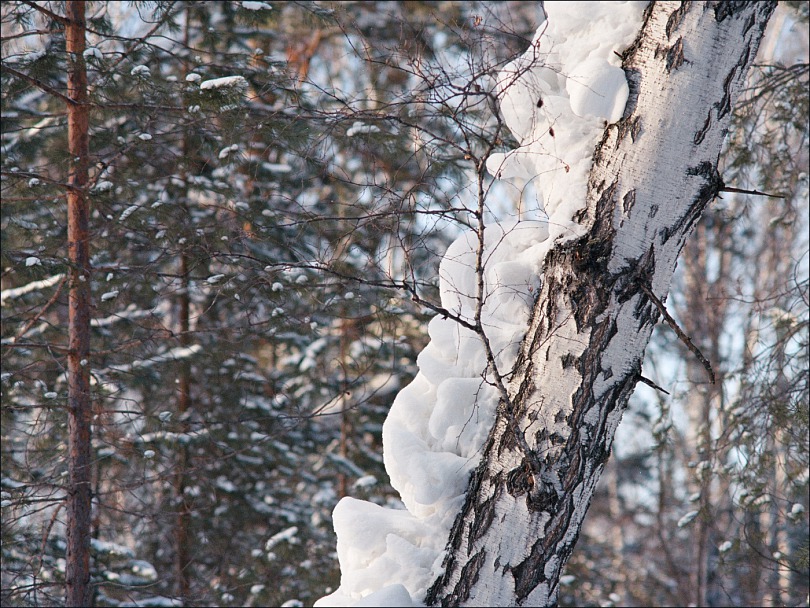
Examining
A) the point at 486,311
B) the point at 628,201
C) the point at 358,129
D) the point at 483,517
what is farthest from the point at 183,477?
the point at 628,201

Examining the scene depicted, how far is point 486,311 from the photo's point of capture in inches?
103

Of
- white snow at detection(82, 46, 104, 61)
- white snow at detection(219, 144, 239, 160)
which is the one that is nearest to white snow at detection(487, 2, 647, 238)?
white snow at detection(219, 144, 239, 160)

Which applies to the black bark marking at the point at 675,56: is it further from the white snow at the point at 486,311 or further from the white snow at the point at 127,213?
the white snow at the point at 127,213

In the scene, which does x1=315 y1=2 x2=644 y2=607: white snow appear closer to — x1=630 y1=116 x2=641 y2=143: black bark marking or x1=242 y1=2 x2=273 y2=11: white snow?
x1=630 y1=116 x2=641 y2=143: black bark marking

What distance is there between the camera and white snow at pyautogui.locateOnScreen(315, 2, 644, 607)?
2.35 m

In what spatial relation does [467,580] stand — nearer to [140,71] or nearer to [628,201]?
[628,201]

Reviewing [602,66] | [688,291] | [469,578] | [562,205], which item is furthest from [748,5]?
[688,291]

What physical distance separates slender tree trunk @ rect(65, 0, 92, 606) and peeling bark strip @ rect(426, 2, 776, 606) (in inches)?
107

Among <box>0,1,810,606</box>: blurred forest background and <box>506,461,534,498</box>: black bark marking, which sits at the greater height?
<box>0,1,810,606</box>: blurred forest background

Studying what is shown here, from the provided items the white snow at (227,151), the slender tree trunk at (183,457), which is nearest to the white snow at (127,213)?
the white snow at (227,151)

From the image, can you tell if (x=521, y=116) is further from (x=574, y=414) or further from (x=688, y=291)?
(x=688, y=291)

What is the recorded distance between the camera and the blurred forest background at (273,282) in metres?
3.15

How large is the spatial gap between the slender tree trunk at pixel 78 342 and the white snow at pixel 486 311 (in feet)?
7.41

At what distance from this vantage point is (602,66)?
93.0 inches
